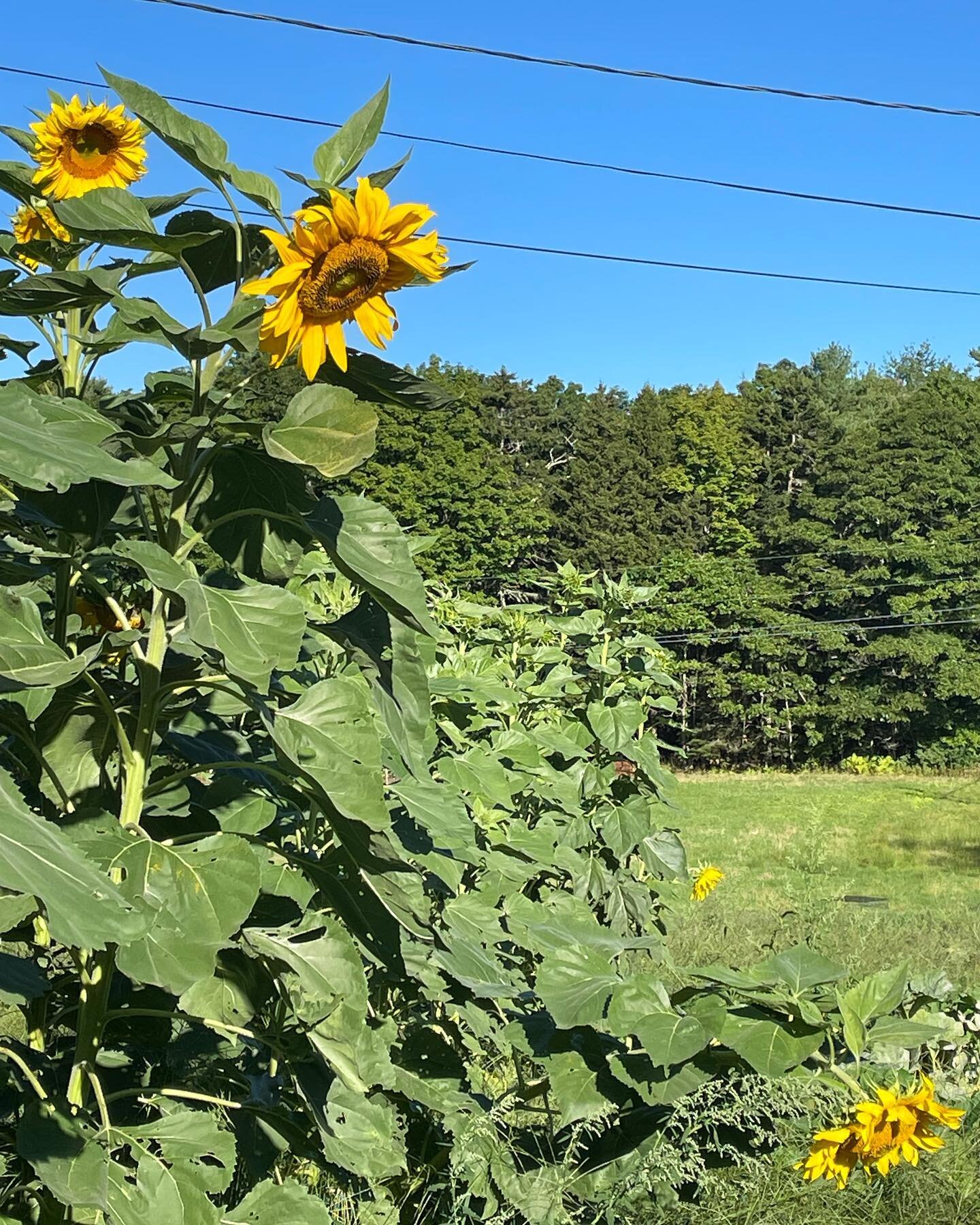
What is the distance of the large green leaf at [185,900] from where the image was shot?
1.24 metres

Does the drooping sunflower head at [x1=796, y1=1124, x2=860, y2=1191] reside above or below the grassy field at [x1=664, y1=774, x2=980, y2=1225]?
above

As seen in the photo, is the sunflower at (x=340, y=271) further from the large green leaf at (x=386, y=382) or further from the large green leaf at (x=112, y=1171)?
the large green leaf at (x=112, y=1171)

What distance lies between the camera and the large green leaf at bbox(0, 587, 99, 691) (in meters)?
1.26

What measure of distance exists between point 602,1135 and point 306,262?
164cm

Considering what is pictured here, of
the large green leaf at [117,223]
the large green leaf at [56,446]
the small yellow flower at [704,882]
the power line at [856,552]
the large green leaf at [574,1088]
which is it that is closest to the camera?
the large green leaf at [56,446]

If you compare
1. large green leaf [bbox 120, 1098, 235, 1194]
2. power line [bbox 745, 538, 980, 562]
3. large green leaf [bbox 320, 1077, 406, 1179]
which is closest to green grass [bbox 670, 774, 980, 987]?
large green leaf [bbox 320, 1077, 406, 1179]

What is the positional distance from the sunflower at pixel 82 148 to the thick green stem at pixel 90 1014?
0.96 meters

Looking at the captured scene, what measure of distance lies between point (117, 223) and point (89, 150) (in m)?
0.40

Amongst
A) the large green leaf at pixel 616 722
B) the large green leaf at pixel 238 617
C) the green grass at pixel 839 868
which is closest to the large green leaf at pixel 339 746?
the large green leaf at pixel 238 617

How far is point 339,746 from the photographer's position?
4.47 feet

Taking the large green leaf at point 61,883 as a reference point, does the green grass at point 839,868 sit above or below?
below

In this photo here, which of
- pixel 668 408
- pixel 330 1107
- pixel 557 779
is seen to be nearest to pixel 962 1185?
pixel 330 1107

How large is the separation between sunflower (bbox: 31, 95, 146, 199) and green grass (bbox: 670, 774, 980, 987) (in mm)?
2022

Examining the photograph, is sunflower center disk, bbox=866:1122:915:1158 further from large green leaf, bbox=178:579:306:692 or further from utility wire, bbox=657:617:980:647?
utility wire, bbox=657:617:980:647
